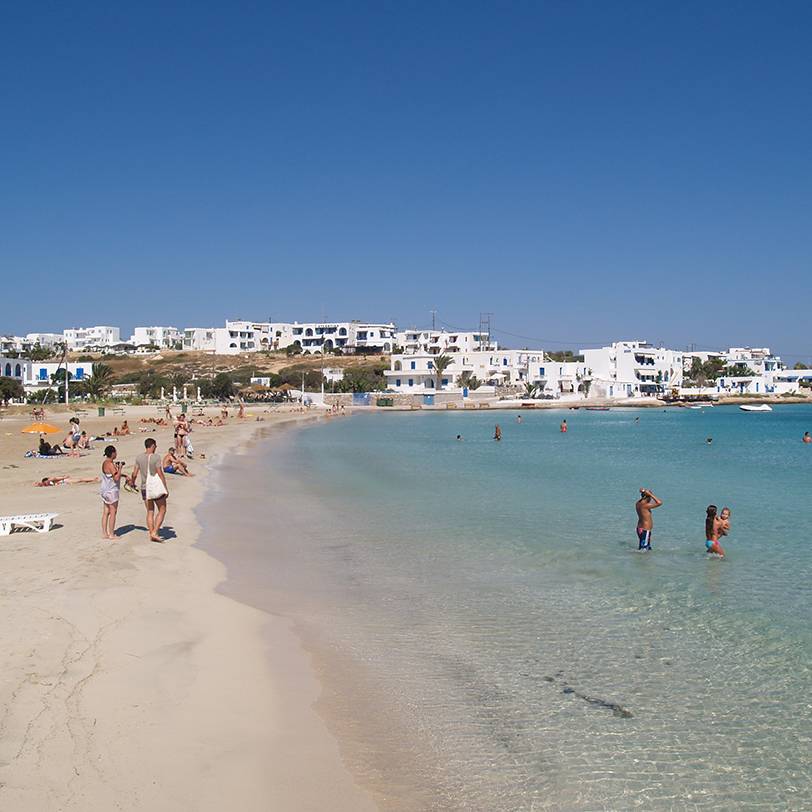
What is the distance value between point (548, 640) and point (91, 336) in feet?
604

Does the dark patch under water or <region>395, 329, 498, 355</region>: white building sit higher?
<region>395, 329, 498, 355</region>: white building

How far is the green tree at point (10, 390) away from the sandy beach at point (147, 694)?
62.3 metres

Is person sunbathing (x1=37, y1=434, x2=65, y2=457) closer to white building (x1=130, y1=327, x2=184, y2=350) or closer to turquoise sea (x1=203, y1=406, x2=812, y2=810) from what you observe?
turquoise sea (x1=203, y1=406, x2=812, y2=810)

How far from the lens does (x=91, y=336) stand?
17750 centimetres

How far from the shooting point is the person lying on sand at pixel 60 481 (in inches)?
791

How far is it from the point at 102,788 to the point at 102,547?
7721 mm

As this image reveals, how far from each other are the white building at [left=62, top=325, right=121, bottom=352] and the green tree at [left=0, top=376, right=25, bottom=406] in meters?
100

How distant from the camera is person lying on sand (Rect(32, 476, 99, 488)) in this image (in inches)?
791

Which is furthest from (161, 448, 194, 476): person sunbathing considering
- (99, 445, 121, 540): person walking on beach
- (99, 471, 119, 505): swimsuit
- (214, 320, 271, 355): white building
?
(214, 320, 271, 355): white building

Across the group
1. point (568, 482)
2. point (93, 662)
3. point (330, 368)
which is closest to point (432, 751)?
point (93, 662)

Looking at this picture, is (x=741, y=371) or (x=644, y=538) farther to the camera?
(x=741, y=371)

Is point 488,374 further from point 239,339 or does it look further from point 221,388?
point 239,339

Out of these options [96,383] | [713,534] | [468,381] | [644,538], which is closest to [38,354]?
[96,383]

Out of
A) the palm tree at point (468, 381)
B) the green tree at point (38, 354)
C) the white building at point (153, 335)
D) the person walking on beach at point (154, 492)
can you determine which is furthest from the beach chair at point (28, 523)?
the white building at point (153, 335)
